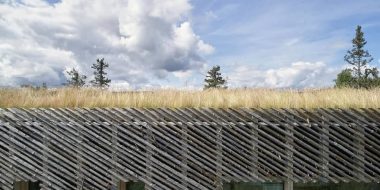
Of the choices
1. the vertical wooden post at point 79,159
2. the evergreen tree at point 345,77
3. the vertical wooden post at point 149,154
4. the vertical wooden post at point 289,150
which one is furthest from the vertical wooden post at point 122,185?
the evergreen tree at point 345,77

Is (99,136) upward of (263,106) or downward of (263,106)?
downward

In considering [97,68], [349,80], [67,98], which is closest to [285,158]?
[67,98]

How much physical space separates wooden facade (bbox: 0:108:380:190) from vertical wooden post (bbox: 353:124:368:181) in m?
0.19

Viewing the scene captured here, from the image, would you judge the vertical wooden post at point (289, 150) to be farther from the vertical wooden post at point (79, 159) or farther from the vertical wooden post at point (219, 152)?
the vertical wooden post at point (79, 159)

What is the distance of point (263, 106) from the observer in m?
10.1

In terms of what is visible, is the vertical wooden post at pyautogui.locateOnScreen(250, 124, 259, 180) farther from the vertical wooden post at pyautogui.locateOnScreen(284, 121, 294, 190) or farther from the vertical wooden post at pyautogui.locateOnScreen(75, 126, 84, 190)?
the vertical wooden post at pyautogui.locateOnScreen(75, 126, 84, 190)

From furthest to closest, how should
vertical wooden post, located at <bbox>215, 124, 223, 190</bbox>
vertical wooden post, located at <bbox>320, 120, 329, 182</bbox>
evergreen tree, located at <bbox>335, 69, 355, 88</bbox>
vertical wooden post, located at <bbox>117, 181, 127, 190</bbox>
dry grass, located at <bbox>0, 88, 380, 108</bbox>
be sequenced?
evergreen tree, located at <bbox>335, 69, 355, 88</bbox> → dry grass, located at <bbox>0, 88, 380, 108</bbox> → vertical wooden post, located at <bbox>117, 181, 127, 190</bbox> → vertical wooden post, located at <bbox>320, 120, 329, 182</bbox> → vertical wooden post, located at <bbox>215, 124, 223, 190</bbox>

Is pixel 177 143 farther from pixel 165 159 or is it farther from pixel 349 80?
pixel 349 80

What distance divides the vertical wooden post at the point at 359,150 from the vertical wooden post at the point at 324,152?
25.6 inches

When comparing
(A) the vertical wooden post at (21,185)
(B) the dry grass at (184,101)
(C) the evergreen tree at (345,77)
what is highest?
(C) the evergreen tree at (345,77)

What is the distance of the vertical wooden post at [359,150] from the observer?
31.4ft

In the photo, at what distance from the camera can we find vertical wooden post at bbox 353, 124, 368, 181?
958cm

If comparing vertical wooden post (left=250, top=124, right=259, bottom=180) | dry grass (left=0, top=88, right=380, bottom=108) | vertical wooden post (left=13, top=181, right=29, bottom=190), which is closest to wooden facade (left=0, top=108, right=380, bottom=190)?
vertical wooden post (left=250, top=124, right=259, bottom=180)

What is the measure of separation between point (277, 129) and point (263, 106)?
859 millimetres
